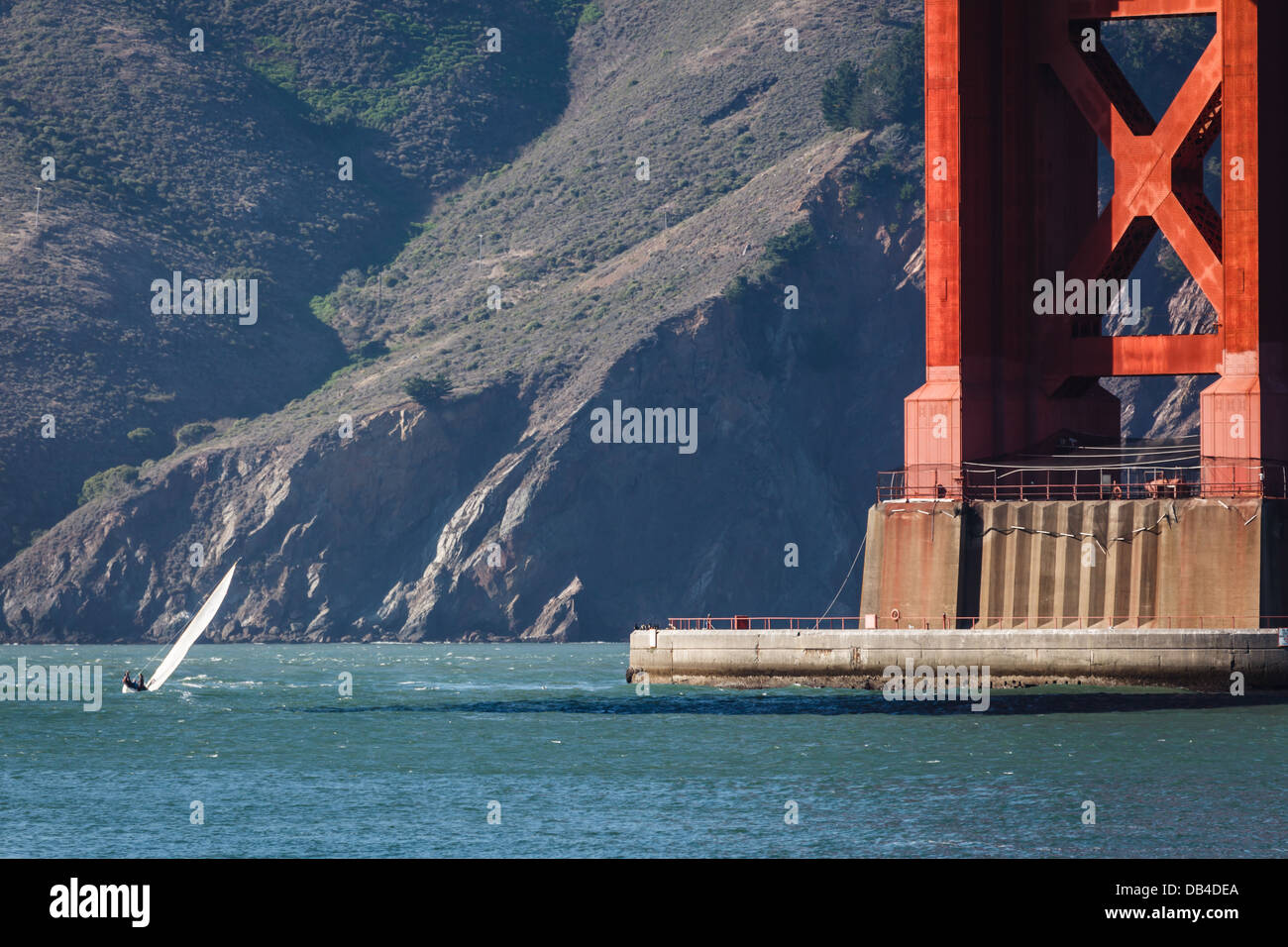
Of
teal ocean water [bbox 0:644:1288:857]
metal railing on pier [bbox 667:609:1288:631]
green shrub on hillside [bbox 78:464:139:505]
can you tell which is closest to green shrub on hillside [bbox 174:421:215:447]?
green shrub on hillside [bbox 78:464:139:505]

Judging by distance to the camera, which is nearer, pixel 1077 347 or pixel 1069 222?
pixel 1077 347

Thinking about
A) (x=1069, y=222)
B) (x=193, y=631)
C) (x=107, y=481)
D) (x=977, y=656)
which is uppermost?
(x=1069, y=222)

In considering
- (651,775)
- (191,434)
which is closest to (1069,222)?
(651,775)

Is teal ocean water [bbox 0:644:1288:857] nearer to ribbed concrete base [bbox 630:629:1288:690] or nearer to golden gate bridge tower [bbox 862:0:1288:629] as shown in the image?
ribbed concrete base [bbox 630:629:1288:690]

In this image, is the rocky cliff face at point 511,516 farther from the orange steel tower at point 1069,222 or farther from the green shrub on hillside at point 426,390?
the orange steel tower at point 1069,222

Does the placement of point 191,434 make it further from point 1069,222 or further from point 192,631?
point 1069,222

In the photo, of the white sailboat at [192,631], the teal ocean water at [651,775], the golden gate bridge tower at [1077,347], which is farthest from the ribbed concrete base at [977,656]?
the white sailboat at [192,631]
